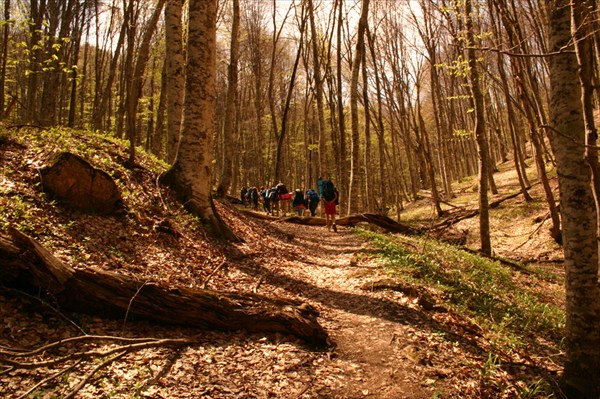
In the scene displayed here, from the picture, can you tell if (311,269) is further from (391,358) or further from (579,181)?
(579,181)

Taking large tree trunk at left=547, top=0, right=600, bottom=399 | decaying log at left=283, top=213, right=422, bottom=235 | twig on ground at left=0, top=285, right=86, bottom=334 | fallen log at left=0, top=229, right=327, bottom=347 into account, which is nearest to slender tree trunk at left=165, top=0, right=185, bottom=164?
fallen log at left=0, top=229, right=327, bottom=347

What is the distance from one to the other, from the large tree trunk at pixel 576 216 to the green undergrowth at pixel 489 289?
121cm

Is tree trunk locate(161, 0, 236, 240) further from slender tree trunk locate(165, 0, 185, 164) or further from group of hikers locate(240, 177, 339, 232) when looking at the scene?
group of hikers locate(240, 177, 339, 232)

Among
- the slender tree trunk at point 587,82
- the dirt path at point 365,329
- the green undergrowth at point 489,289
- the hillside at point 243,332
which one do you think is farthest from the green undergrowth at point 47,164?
the slender tree trunk at point 587,82

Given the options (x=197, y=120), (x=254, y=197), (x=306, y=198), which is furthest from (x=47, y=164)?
(x=254, y=197)

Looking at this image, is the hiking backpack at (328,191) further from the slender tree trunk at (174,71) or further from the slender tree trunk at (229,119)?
the slender tree trunk at (174,71)

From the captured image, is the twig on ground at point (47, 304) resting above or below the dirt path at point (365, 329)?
above

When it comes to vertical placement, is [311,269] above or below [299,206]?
below

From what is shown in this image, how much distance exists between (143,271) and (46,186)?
201 centimetres

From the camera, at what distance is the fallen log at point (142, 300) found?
3328 mm

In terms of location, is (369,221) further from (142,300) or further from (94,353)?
(94,353)

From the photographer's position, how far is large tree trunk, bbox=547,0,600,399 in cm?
359

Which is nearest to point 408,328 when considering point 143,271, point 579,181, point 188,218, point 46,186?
point 579,181

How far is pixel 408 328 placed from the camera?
4617 millimetres
